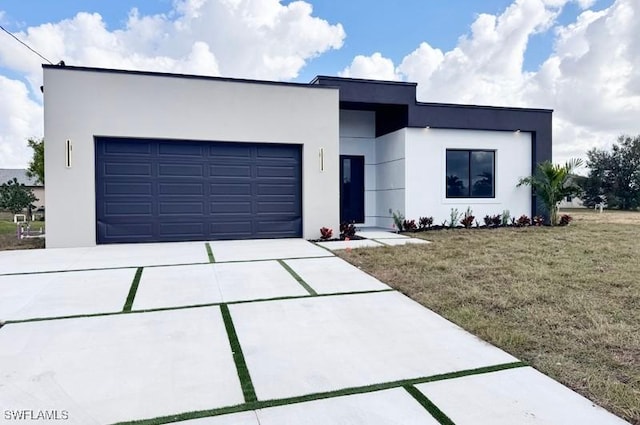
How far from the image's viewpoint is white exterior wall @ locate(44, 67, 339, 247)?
8.05 meters

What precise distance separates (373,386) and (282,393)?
0.57 m

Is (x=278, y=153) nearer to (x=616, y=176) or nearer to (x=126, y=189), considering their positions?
A: (x=126, y=189)

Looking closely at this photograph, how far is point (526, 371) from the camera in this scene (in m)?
2.71

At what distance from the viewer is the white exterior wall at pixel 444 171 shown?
11086 millimetres

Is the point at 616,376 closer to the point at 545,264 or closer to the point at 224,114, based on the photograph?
the point at 545,264

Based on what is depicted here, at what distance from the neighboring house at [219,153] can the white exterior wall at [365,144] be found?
89cm

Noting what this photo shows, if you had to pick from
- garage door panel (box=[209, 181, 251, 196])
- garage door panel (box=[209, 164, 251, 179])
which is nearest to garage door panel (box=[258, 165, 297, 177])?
garage door panel (box=[209, 164, 251, 179])

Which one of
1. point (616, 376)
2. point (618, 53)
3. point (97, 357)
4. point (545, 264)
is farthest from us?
point (618, 53)

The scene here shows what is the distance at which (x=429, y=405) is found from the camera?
2.27 meters

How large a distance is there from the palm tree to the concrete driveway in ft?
29.5

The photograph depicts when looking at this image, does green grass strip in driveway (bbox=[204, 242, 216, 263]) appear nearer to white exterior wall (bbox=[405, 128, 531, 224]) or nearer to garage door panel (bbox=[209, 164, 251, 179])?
garage door panel (bbox=[209, 164, 251, 179])

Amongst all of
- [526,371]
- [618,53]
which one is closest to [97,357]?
[526,371]

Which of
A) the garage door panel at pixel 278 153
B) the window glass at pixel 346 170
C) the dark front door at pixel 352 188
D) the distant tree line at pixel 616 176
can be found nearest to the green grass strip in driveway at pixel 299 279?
the garage door panel at pixel 278 153

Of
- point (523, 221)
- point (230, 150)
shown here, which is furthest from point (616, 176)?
point (230, 150)
